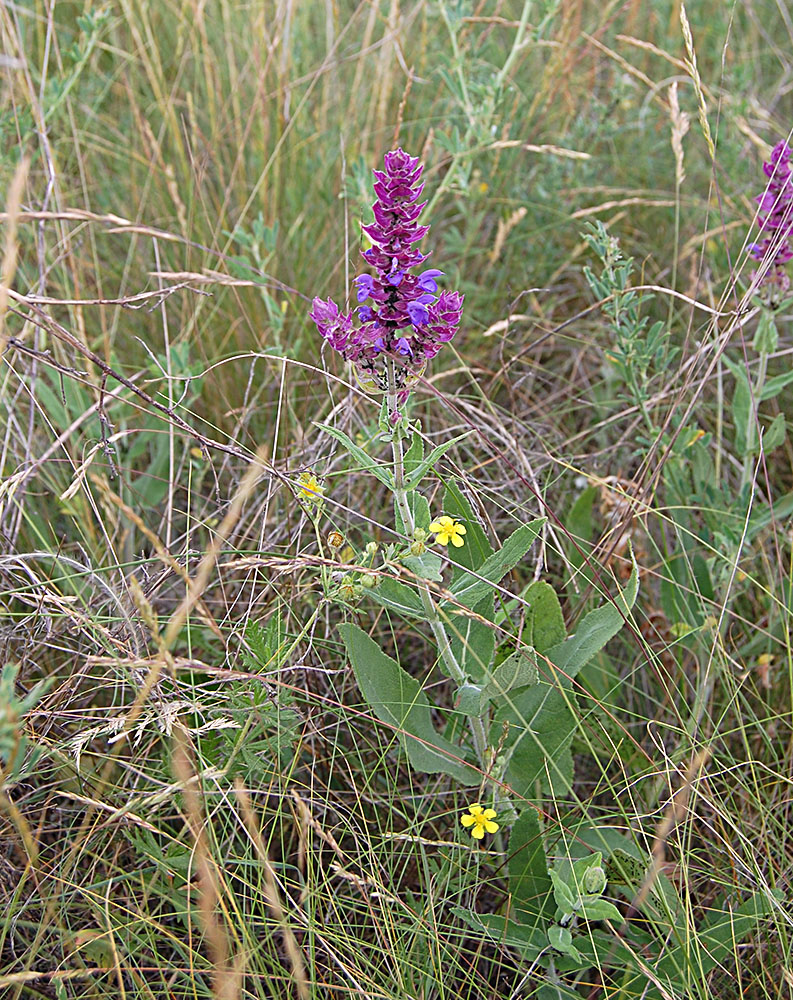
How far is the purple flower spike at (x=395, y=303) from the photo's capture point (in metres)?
1.43

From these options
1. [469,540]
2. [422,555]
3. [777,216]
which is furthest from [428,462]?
[777,216]

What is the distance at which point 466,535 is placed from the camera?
1726 millimetres

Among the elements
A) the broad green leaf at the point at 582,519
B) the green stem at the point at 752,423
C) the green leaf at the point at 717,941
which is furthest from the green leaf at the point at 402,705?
the green stem at the point at 752,423

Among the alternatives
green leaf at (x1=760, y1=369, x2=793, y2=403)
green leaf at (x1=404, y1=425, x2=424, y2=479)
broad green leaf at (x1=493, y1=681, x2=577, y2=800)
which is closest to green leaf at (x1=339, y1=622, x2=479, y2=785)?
broad green leaf at (x1=493, y1=681, x2=577, y2=800)

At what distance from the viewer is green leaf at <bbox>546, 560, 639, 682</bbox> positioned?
1.64 m

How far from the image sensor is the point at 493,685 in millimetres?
1610

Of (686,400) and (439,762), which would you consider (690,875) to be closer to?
(439,762)

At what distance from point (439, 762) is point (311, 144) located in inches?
89.4

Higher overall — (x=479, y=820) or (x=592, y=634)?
(x=592, y=634)

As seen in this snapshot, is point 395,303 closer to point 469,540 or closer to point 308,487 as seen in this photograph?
point 308,487

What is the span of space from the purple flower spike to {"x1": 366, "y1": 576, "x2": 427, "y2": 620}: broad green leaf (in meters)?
0.33

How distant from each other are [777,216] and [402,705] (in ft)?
4.62

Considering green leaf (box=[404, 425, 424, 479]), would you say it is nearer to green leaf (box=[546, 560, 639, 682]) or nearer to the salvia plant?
the salvia plant

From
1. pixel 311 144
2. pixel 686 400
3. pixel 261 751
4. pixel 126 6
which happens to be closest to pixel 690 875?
pixel 261 751
